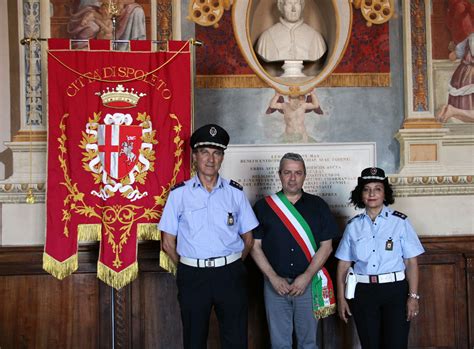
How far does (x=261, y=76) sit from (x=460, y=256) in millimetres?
1844

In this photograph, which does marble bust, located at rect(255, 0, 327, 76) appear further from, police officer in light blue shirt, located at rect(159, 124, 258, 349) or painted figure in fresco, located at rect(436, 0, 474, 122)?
police officer in light blue shirt, located at rect(159, 124, 258, 349)

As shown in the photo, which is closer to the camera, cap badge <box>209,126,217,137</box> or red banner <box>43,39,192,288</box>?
cap badge <box>209,126,217,137</box>

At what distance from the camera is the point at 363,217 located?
2.99 metres

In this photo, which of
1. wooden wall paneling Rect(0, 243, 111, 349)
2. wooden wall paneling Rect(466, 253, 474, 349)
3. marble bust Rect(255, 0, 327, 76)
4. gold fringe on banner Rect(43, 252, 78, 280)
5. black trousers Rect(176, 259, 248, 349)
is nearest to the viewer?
black trousers Rect(176, 259, 248, 349)

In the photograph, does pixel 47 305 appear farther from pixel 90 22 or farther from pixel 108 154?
pixel 90 22

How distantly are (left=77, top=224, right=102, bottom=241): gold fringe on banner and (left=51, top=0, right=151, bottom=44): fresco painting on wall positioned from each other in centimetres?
130

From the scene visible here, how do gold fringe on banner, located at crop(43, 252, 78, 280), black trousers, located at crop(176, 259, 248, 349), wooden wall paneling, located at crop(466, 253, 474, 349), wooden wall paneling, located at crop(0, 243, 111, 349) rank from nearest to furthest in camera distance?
black trousers, located at crop(176, 259, 248, 349) < gold fringe on banner, located at crop(43, 252, 78, 280) < wooden wall paneling, located at crop(0, 243, 111, 349) < wooden wall paneling, located at crop(466, 253, 474, 349)

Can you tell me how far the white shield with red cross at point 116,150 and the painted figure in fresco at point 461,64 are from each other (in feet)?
7.00

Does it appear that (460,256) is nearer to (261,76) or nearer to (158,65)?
(261,76)

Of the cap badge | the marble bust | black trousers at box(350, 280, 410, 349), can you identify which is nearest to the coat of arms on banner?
the cap badge

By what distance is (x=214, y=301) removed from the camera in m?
2.85

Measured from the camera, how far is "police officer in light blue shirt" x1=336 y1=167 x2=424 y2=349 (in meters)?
A: 2.83

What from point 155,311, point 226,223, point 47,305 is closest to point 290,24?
point 226,223

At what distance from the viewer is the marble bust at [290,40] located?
3.80m
